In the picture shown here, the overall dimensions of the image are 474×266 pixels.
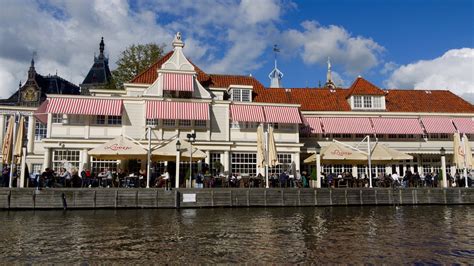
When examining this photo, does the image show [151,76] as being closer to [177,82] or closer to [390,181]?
[177,82]

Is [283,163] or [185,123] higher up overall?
[185,123]

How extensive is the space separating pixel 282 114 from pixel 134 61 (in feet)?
87.7

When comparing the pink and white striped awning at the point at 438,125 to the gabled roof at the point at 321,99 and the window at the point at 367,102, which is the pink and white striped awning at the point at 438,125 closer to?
the window at the point at 367,102

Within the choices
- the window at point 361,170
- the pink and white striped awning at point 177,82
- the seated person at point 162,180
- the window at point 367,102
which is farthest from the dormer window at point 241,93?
the seated person at point 162,180

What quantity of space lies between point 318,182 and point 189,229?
54.1 ft

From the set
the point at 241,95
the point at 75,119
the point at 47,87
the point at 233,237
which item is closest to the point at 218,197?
the point at 233,237

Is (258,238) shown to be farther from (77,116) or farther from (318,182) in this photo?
(77,116)

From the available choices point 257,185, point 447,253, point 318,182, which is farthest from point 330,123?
point 447,253

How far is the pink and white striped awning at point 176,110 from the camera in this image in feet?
113

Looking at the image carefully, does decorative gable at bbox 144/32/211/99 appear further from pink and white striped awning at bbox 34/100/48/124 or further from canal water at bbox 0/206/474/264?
canal water at bbox 0/206/474/264

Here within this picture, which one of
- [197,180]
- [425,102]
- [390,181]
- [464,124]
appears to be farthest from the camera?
[425,102]

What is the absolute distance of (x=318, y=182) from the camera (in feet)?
106

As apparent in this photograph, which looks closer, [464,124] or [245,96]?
[245,96]

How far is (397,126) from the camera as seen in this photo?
40.7m
